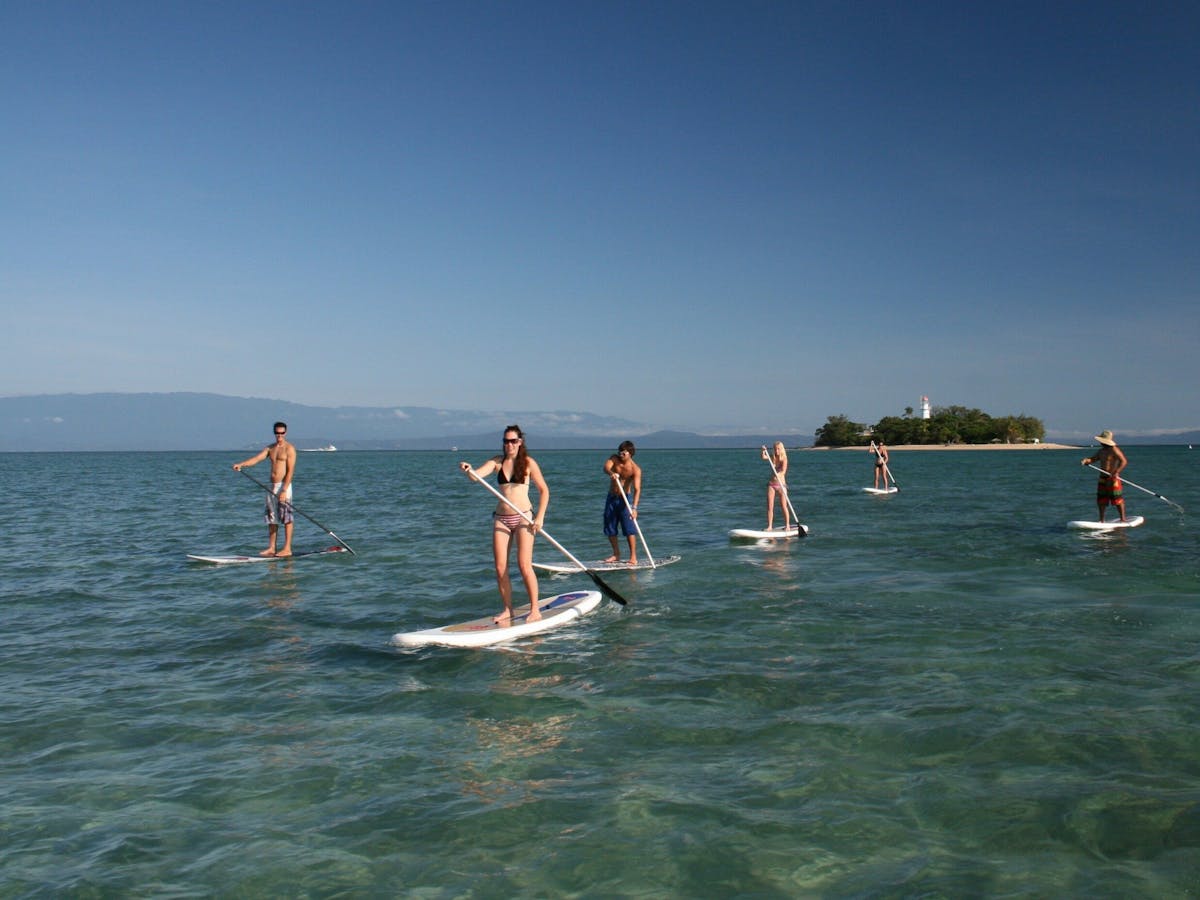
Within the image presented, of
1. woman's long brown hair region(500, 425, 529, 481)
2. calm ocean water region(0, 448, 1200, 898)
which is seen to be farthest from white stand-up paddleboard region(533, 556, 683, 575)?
woman's long brown hair region(500, 425, 529, 481)

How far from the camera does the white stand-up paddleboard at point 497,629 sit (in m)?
9.89

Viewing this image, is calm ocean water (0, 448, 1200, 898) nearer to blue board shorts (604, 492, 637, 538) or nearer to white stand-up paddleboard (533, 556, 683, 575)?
white stand-up paddleboard (533, 556, 683, 575)

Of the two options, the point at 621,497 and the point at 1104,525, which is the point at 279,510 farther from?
the point at 1104,525

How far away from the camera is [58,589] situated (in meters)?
14.3

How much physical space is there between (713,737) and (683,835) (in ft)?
5.56

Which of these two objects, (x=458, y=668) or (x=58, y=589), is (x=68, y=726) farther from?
(x=58, y=589)

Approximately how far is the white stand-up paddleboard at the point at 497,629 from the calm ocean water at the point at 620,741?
0.18 meters

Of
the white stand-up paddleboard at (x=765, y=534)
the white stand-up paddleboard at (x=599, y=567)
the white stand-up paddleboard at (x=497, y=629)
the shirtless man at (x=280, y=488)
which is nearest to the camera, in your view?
the white stand-up paddleboard at (x=497, y=629)

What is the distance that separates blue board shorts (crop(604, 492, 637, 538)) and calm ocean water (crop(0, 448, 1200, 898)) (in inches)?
84.2

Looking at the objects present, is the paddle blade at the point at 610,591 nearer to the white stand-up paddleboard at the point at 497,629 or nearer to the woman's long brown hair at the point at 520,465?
the white stand-up paddleboard at the point at 497,629

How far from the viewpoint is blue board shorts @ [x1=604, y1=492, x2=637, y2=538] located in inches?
642

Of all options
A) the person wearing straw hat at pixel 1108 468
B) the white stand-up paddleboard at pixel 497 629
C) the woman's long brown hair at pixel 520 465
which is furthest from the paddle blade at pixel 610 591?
the person wearing straw hat at pixel 1108 468

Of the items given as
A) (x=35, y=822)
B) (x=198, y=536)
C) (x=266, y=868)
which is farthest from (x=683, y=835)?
(x=198, y=536)

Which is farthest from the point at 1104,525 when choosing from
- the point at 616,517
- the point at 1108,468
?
the point at 616,517
